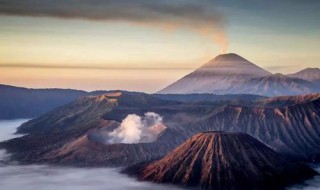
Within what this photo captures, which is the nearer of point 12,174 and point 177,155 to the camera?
point 177,155

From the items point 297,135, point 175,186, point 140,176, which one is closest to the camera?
point 175,186

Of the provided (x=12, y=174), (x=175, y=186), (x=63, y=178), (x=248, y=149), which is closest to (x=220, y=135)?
(x=248, y=149)

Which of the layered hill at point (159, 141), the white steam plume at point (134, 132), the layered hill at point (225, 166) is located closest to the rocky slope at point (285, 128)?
the layered hill at point (159, 141)

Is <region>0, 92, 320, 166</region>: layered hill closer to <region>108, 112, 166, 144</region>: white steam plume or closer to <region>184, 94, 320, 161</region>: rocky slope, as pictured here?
<region>184, 94, 320, 161</region>: rocky slope

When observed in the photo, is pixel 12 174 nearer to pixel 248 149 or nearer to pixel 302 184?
pixel 248 149

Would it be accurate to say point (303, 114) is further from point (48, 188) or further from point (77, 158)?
point (48, 188)

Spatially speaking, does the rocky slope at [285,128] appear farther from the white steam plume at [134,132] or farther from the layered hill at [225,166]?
the layered hill at [225,166]

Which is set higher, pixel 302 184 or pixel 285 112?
pixel 285 112

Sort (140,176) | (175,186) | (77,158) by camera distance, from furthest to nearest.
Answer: (77,158) → (140,176) → (175,186)

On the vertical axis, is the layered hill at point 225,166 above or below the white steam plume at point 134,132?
below
